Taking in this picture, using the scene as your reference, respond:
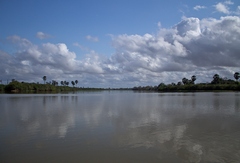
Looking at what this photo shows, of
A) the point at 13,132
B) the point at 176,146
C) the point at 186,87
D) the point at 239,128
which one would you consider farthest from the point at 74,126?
the point at 186,87

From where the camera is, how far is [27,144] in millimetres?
10266

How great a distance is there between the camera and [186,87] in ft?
437

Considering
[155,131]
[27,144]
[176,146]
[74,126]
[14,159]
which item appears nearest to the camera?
[14,159]

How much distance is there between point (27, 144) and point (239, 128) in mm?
13144

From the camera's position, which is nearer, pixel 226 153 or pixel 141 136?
pixel 226 153

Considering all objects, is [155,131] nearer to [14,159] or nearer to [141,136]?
[141,136]

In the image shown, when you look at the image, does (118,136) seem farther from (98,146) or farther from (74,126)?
(74,126)

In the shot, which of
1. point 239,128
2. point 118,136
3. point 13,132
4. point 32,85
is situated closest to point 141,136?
point 118,136

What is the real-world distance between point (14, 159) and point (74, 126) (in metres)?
6.34

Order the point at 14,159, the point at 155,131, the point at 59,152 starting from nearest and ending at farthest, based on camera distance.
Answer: the point at 14,159 → the point at 59,152 → the point at 155,131

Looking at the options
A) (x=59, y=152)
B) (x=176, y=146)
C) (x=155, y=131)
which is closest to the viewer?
(x=59, y=152)

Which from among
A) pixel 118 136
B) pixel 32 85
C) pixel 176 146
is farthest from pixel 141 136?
pixel 32 85

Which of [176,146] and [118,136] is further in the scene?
[118,136]

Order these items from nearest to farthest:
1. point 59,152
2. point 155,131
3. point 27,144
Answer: point 59,152 < point 27,144 < point 155,131
